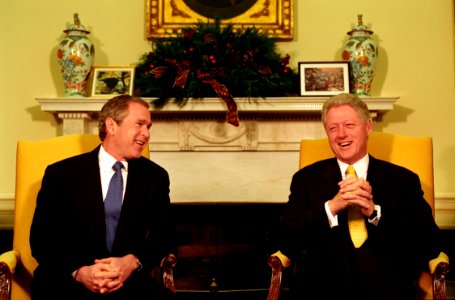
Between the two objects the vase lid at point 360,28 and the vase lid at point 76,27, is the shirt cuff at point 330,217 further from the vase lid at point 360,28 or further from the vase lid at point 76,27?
the vase lid at point 76,27

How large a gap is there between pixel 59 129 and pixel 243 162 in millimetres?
1464

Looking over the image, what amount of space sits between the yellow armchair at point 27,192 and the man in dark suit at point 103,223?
153mm

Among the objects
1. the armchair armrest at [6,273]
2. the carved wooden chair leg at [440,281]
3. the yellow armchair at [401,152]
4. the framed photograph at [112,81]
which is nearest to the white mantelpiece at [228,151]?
the framed photograph at [112,81]

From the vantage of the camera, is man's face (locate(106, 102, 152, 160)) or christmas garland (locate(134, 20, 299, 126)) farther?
christmas garland (locate(134, 20, 299, 126))

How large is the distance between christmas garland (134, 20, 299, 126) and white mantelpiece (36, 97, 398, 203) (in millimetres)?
230

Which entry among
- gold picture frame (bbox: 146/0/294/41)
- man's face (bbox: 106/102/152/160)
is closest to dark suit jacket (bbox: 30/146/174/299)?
man's face (bbox: 106/102/152/160)

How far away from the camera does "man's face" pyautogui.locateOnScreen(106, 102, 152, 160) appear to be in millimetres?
2557

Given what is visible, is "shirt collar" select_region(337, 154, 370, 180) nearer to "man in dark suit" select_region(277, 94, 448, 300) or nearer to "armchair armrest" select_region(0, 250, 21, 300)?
"man in dark suit" select_region(277, 94, 448, 300)

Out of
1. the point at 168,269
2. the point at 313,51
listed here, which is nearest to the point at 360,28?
the point at 313,51

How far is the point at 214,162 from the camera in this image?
4188mm

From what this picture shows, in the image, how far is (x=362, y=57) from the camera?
13.3 feet

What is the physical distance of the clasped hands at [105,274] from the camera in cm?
229

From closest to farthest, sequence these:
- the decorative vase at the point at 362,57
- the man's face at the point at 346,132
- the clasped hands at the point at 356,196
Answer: the clasped hands at the point at 356,196, the man's face at the point at 346,132, the decorative vase at the point at 362,57

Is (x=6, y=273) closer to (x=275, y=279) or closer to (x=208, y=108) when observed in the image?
(x=275, y=279)
